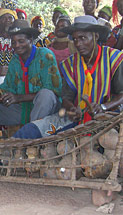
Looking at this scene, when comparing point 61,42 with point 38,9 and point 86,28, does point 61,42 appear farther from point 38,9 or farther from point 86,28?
point 38,9

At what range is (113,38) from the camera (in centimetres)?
398

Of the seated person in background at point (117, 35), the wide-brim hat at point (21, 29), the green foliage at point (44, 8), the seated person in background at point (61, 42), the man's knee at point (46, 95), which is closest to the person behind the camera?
the man's knee at point (46, 95)

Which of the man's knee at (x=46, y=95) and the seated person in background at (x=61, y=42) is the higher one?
the seated person in background at (x=61, y=42)

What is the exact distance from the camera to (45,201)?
89.8 inches

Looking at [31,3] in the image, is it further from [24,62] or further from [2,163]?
[2,163]

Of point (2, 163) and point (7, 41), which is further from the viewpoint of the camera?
point (7, 41)

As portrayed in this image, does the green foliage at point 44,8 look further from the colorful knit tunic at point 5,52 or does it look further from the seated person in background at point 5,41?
the colorful knit tunic at point 5,52

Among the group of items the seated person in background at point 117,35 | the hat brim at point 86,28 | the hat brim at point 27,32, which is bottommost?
the hat brim at point 86,28

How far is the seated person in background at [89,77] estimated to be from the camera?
2615 millimetres

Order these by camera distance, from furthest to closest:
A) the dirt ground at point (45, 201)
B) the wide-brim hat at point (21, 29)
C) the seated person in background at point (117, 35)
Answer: the seated person in background at point (117, 35), the wide-brim hat at point (21, 29), the dirt ground at point (45, 201)

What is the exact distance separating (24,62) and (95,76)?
1.01m

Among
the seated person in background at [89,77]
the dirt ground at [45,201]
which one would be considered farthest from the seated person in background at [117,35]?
the dirt ground at [45,201]

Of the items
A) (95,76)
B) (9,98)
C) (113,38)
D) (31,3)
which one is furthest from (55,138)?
(31,3)

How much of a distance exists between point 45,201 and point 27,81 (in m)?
1.51
